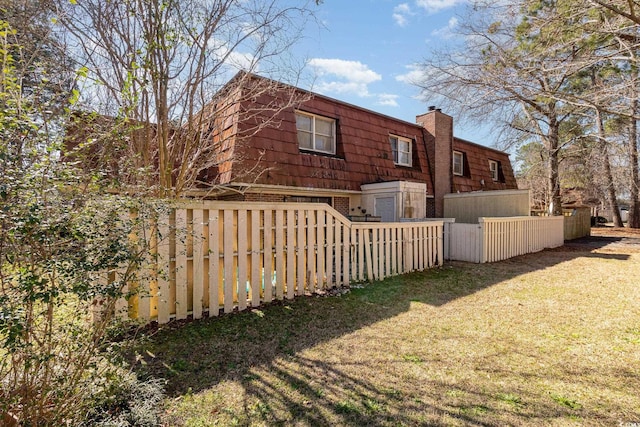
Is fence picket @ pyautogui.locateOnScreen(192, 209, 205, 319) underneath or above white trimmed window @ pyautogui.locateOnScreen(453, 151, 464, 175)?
underneath

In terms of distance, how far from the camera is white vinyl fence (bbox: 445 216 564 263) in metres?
9.74

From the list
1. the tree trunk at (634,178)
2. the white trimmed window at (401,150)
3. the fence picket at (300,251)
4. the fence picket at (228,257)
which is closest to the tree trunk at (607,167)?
the tree trunk at (634,178)

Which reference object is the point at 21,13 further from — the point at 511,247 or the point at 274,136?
the point at 511,247

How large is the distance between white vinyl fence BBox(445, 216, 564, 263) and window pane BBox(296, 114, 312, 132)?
19.6ft

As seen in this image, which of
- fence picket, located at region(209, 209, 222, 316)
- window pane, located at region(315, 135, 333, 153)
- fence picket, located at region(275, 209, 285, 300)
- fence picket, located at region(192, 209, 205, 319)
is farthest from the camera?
window pane, located at region(315, 135, 333, 153)

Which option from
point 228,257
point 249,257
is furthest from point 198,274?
point 249,257

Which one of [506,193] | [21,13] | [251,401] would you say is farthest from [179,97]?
[506,193]

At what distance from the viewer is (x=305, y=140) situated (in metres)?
10.5

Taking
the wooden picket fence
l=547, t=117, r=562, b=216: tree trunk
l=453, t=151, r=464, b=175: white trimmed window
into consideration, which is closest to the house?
l=453, t=151, r=464, b=175: white trimmed window

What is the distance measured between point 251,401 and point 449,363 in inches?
85.1

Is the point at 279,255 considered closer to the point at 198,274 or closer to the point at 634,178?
the point at 198,274

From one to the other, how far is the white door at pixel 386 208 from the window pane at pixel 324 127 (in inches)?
120

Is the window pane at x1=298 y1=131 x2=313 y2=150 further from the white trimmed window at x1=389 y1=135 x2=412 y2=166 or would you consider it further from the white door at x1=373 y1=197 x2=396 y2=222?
the white trimmed window at x1=389 y1=135 x2=412 y2=166

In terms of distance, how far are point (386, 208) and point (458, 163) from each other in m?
8.33
